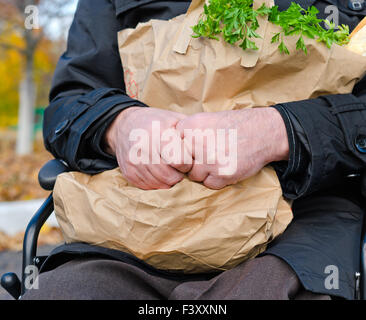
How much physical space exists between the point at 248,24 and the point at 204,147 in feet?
1.18

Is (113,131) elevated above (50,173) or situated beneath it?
elevated above

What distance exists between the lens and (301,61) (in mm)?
1215

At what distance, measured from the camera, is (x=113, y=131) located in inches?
54.0

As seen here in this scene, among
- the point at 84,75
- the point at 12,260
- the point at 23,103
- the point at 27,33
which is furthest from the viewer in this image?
the point at 23,103

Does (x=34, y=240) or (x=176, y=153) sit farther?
(x=34, y=240)

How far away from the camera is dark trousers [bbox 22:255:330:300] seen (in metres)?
1.11

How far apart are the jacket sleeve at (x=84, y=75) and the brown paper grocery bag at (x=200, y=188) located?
17 centimetres

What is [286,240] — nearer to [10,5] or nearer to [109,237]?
[109,237]

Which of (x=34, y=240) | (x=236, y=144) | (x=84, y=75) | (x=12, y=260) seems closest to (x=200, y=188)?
(x=236, y=144)

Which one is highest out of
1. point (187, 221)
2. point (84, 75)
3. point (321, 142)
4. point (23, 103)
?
point (84, 75)

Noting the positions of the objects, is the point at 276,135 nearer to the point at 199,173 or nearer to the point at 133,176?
the point at 199,173

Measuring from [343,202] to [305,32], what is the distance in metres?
0.53
